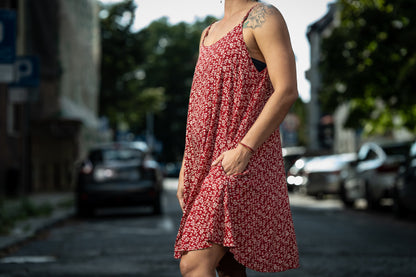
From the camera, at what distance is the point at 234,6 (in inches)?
139

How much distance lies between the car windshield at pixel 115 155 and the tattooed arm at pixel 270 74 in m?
13.2

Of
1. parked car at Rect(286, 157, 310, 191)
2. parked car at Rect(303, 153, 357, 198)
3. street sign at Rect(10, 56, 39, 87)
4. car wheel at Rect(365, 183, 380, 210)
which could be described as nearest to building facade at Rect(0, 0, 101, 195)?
parked car at Rect(286, 157, 310, 191)

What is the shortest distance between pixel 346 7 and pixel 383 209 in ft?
18.6

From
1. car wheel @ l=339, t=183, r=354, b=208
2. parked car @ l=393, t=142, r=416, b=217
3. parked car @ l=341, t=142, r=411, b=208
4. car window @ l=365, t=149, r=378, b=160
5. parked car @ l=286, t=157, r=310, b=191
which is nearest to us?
parked car @ l=393, t=142, r=416, b=217

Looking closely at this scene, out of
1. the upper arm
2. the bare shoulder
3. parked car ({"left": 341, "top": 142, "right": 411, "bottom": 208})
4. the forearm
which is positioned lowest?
parked car ({"left": 341, "top": 142, "right": 411, "bottom": 208})

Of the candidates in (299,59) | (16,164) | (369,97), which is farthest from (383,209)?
(299,59)

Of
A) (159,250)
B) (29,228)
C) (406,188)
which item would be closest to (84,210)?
(29,228)

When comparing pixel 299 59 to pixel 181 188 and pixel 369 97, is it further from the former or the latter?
pixel 369 97

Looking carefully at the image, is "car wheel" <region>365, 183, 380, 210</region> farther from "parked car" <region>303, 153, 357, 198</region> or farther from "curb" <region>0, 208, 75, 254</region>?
"curb" <region>0, 208, 75, 254</region>

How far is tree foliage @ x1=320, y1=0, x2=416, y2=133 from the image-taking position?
768 inches

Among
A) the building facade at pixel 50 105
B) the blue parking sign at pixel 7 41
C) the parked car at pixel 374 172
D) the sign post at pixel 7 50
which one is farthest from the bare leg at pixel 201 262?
the building facade at pixel 50 105

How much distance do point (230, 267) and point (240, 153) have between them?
0.56 metres

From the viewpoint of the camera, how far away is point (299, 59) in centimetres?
382

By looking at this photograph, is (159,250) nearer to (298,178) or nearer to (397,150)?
(397,150)
